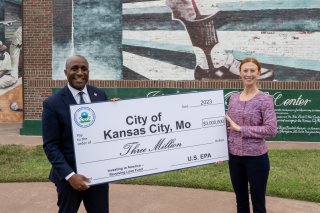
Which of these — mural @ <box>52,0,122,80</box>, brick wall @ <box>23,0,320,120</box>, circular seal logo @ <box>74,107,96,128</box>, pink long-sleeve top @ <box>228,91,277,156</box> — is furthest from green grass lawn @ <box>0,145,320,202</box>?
mural @ <box>52,0,122,80</box>

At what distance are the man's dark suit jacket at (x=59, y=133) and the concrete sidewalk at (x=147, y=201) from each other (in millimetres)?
2332

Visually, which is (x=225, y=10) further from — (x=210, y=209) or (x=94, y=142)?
(x=94, y=142)

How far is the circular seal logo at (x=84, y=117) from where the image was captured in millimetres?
3322

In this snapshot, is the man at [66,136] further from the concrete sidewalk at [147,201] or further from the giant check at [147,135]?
the concrete sidewalk at [147,201]

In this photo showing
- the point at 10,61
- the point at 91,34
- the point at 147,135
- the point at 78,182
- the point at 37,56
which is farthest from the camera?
the point at 10,61

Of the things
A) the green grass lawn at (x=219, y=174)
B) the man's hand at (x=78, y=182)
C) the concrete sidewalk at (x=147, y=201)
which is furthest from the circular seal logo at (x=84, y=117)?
the green grass lawn at (x=219, y=174)

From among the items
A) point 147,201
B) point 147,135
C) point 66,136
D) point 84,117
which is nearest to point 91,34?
point 147,201

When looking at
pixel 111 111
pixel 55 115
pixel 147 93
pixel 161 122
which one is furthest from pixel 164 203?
pixel 147 93

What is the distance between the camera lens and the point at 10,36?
49.1ft

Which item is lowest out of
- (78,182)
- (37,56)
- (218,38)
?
(78,182)

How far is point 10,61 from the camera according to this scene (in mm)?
15070

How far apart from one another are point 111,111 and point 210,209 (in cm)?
243

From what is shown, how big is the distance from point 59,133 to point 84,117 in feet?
0.84

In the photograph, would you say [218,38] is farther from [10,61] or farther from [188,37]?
[10,61]
